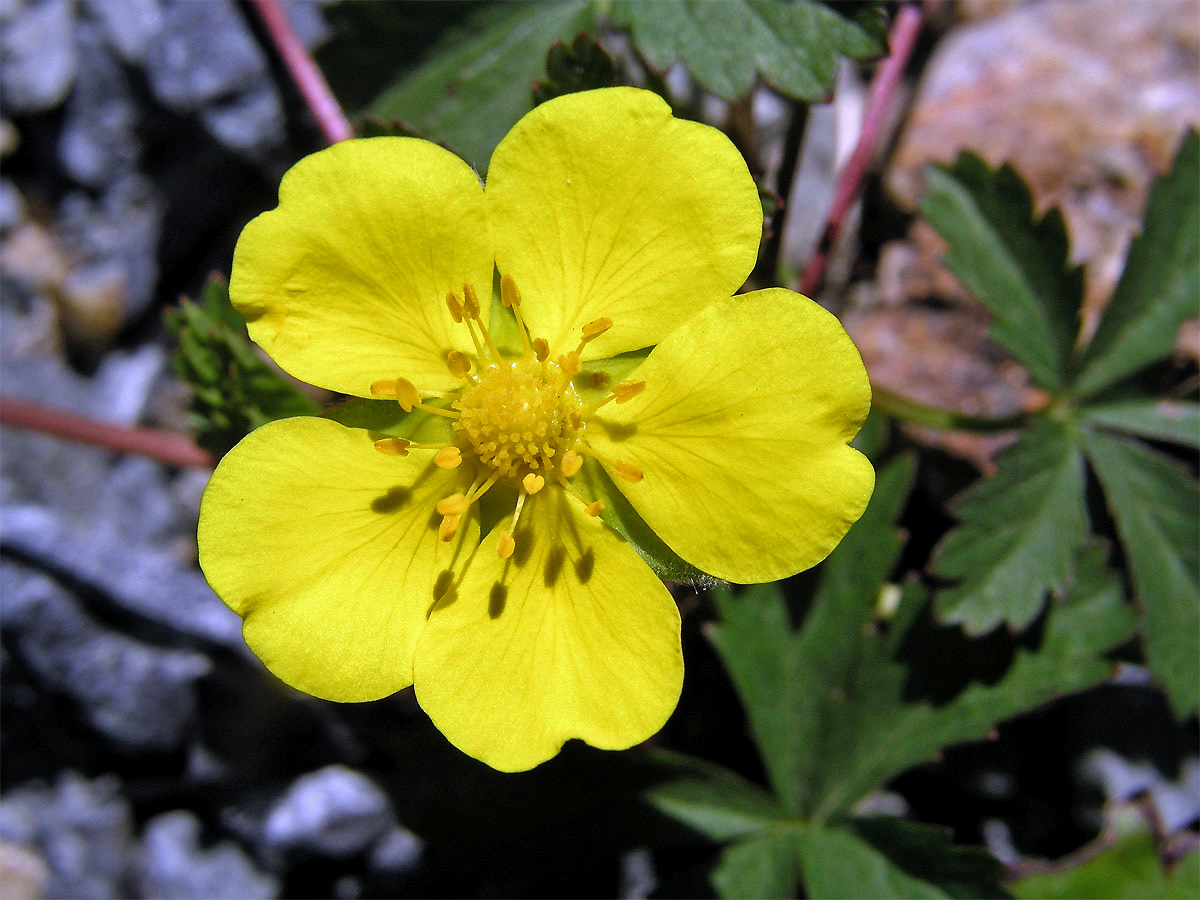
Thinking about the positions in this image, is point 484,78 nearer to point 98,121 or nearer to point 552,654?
point 552,654

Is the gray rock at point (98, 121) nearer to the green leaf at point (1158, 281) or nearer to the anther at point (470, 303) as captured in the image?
the anther at point (470, 303)

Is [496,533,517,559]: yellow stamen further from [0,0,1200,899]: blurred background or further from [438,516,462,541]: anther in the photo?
[0,0,1200,899]: blurred background

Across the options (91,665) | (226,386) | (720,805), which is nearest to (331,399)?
(226,386)

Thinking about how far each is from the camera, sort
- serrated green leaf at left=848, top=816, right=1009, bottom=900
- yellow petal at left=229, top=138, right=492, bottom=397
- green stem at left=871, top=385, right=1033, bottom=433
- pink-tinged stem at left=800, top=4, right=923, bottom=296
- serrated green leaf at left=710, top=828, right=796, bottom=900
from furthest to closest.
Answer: pink-tinged stem at left=800, top=4, right=923, bottom=296, green stem at left=871, top=385, right=1033, bottom=433, serrated green leaf at left=710, top=828, right=796, bottom=900, serrated green leaf at left=848, top=816, right=1009, bottom=900, yellow petal at left=229, top=138, right=492, bottom=397

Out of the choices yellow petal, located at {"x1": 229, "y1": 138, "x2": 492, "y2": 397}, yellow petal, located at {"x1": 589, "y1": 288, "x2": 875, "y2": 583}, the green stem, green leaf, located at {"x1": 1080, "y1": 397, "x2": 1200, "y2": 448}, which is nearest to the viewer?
yellow petal, located at {"x1": 589, "y1": 288, "x2": 875, "y2": 583}

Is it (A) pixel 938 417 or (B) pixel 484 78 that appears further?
(A) pixel 938 417

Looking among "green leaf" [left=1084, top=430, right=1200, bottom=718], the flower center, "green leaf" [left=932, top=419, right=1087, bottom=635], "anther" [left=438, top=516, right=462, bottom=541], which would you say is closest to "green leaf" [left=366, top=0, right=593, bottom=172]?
the flower center

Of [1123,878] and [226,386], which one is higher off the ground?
[226,386]
